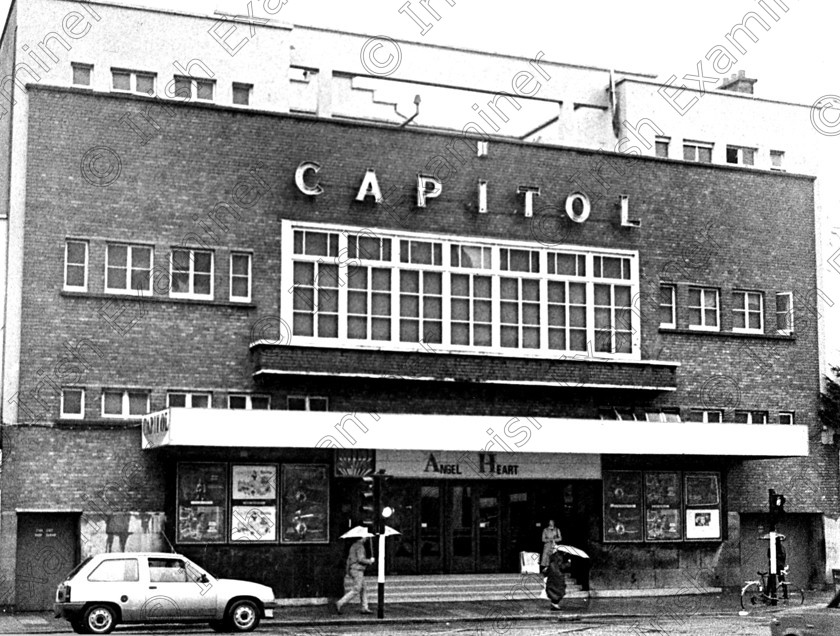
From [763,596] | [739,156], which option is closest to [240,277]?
[763,596]

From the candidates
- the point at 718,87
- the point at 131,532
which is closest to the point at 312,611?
the point at 131,532

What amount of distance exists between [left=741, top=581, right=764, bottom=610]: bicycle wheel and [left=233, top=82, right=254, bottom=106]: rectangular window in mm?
17139

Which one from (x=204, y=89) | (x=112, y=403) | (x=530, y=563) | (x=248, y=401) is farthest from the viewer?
(x=204, y=89)

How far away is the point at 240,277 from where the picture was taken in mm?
31984

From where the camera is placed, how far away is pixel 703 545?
35031 mm

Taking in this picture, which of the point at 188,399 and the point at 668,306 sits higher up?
the point at 668,306

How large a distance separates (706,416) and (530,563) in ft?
20.7

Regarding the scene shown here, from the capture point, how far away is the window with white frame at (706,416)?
118ft

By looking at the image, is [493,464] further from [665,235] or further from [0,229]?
[0,229]

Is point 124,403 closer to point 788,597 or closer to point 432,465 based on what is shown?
point 432,465

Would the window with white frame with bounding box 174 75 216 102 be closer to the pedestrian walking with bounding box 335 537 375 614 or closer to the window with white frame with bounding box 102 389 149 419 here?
the window with white frame with bounding box 102 389 149 419

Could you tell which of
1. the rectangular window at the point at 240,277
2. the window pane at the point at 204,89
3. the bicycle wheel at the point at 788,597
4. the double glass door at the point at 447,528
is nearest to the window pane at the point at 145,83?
the window pane at the point at 204,89

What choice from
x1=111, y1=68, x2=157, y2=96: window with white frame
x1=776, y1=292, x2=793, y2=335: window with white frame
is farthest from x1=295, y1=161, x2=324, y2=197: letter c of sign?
x1=776, y1=292, x2=793, y2=335: window with white frame

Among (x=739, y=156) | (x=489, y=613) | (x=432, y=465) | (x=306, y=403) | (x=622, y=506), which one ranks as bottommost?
(x=489, y=613)
